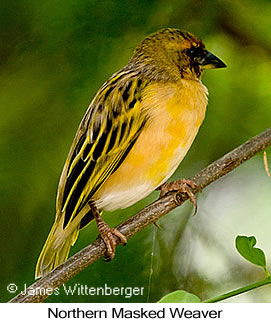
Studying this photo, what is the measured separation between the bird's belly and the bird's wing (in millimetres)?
15

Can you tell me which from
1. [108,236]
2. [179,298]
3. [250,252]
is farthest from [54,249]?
[250,252]

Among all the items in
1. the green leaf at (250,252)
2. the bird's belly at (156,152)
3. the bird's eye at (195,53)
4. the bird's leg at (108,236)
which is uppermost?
the bird's eye at (195,53)

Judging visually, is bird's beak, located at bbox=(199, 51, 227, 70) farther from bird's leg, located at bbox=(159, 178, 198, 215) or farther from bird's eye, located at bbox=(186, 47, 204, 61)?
bird's leg, located at bbox=(159, 178, 198, 215)

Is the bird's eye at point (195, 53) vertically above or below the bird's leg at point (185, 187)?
above

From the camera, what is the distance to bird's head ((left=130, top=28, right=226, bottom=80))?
0.96m

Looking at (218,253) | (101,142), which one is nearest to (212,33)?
(101,142)

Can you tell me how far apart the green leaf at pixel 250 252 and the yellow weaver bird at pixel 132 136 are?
0.59ft

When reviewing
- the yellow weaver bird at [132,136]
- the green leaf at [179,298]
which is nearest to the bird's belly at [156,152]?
the yellow weaver bird at [132,136]

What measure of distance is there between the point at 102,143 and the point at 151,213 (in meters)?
0.14

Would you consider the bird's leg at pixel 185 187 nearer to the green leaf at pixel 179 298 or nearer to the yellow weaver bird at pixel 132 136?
the yellow weaver bird at pixel 132 136

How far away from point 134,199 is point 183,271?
15 centimetres

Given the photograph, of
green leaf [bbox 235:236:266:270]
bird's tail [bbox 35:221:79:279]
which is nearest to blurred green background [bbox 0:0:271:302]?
bird's tail [bbox 35:221:79:279]

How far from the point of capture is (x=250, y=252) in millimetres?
833

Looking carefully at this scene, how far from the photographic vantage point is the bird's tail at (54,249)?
968mm
